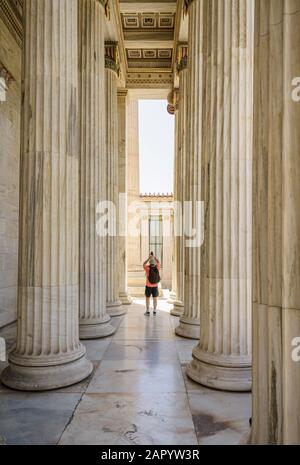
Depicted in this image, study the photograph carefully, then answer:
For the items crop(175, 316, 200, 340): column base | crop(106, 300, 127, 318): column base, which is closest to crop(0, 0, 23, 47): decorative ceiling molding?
crop(106, 300, 127, 318): column base

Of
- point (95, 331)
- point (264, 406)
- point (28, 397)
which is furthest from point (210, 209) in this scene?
point (95, 331)

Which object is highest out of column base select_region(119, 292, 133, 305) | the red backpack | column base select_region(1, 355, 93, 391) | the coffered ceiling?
the coffered ceiling

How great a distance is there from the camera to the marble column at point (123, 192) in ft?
83.5

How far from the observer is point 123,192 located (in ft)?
90.2

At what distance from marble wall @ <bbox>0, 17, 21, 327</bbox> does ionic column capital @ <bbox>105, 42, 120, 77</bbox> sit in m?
5.61

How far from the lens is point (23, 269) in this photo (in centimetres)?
990

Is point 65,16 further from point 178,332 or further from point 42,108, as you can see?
point 178,332

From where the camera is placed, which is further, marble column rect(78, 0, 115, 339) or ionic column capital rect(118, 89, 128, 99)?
ionic column capital rect(118, 89, 128, 99)

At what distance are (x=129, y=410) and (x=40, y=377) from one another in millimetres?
2672

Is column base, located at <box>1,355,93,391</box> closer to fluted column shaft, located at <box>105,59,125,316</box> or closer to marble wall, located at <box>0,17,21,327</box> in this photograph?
marble wall, located at <box>0,17,21,327</box>

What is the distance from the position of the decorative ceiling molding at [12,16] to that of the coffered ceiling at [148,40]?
29.3ft

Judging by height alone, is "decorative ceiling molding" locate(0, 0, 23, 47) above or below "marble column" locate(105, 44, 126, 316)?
above

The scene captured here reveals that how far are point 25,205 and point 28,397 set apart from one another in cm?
489

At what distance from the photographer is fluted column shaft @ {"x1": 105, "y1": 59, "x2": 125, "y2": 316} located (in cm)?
2058
